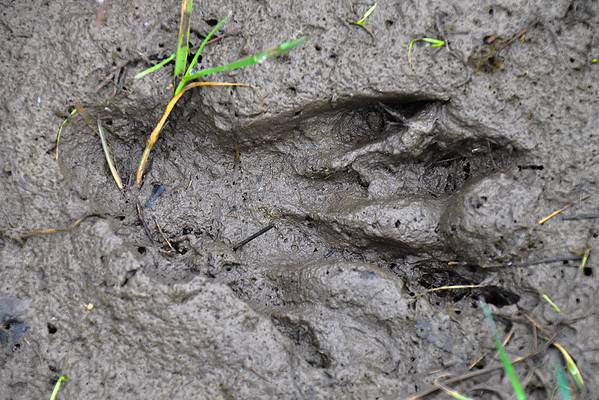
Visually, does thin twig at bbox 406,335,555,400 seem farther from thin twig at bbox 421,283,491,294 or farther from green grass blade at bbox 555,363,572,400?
thin twig at bbox 421,283,491,294

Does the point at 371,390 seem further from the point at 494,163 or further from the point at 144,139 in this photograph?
the point at 144,139

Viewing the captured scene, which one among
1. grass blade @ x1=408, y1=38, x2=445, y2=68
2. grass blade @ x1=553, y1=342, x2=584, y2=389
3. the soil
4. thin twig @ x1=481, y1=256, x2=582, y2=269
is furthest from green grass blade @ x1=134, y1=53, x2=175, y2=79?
grass blade @ x1=553, y1=342, x2=584, y2=389

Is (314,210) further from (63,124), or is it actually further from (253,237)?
(63,124)

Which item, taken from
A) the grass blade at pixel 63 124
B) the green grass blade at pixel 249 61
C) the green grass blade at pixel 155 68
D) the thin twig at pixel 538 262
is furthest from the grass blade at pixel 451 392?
the grass blade at pixel 63 124

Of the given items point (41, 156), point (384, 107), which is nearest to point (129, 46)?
point (41, 156)

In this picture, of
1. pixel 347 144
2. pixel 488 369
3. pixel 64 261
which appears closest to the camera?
pixel 488 369

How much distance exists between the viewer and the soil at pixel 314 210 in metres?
1.99

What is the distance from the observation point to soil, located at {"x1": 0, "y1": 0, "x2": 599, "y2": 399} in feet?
6.51

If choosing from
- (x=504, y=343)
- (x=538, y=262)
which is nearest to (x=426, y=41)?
(x=538, y=262)

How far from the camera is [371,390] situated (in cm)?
196

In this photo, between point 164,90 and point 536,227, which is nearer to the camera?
point 536,227

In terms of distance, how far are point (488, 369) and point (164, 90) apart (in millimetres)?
1709

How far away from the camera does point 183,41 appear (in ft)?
6.99

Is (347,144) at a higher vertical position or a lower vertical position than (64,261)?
higher
